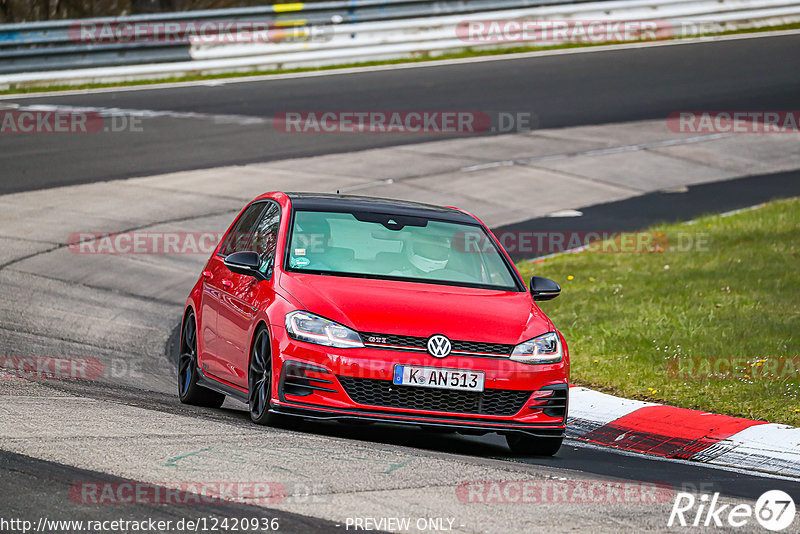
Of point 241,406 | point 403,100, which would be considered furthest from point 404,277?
point 403,100

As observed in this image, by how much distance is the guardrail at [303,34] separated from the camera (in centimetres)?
2648

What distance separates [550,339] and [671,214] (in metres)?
10.9

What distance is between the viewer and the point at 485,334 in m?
7.72

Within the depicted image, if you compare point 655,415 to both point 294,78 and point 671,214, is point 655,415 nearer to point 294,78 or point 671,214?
point 671,214

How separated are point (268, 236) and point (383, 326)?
160cm

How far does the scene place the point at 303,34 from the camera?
28.5 meters

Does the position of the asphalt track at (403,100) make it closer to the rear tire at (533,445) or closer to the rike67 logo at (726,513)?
the rear tire at (533,445)

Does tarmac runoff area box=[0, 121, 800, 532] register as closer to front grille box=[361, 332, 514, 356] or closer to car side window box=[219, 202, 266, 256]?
front grille box=[361, 332, 514, 356]

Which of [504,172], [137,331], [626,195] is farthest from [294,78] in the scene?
[137,331]

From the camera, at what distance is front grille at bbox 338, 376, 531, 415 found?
7.51 m

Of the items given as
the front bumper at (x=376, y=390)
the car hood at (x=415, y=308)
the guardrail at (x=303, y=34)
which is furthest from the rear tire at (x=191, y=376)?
the guardrail at (x=303, y=34)

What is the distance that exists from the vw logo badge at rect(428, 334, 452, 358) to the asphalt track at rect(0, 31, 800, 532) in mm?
625

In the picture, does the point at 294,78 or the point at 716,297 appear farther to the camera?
the point at 294,78

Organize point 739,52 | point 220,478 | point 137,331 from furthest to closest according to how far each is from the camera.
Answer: point 739,52
point 137,331
point 220,478
